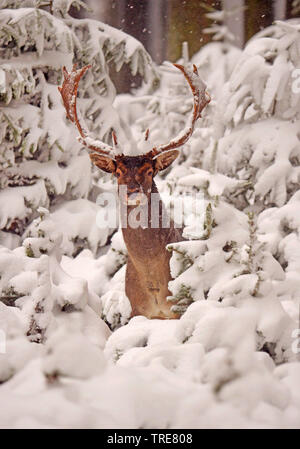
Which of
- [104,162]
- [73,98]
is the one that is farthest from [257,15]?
[104,162]

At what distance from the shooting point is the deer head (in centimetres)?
342

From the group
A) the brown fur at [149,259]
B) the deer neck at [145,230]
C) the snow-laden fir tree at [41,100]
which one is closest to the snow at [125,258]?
the snow-laden fir tree at [41,100]

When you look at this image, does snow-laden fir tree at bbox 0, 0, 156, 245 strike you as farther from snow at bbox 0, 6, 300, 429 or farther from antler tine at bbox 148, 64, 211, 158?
antler tine at bbox 148, 64, 211, 158

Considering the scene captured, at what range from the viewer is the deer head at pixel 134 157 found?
→ 3.42 metres

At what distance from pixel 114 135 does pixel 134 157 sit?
0.25 m

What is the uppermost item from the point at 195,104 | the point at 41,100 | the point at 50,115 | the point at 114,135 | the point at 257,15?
the point at 257,15

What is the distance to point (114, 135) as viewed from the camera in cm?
357

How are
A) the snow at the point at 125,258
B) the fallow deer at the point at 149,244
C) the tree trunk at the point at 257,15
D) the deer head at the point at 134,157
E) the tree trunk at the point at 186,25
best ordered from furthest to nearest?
the tree trunk at the point at 186,25, the tree trunk at the point at 257,15, the fallow deer at the point at 149,244, the deer head at the point at 134,157, the snow at the point at 125,258

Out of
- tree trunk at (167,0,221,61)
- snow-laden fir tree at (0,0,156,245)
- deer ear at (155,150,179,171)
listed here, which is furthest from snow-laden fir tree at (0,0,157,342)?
deer ear at (155,150,179,171)

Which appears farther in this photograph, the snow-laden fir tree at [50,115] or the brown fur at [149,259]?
the snow-laden fir tree at [50,115]

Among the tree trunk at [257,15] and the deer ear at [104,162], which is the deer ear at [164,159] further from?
the tree trunk at [257,15]

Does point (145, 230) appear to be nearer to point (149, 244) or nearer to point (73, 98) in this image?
point (149, 244)

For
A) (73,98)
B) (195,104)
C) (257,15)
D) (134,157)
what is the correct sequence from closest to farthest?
(134,157) < (195,104) < (73,98) < (257,15)

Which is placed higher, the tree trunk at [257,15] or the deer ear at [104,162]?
the tree trunk at [257,15]
